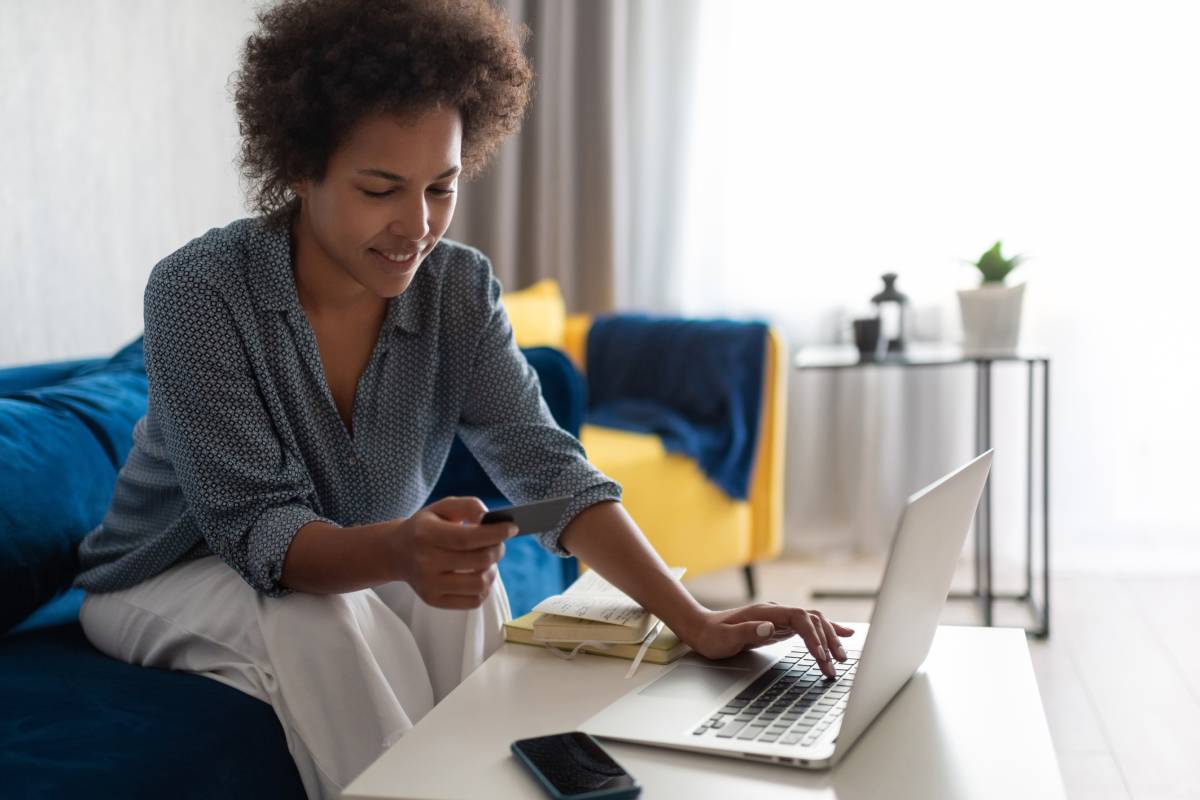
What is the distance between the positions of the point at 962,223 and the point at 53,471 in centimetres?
245

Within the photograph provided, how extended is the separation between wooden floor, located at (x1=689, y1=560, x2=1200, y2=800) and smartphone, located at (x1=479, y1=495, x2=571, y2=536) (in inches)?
50.3

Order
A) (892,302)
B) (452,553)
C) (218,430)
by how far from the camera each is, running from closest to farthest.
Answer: (452,553)
(218,430)
(892,302)

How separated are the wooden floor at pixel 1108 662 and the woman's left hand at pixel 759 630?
98 centimetres

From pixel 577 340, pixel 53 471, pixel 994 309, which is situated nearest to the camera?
pixel 53 471

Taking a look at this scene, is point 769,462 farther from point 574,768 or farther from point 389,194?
point 574,768

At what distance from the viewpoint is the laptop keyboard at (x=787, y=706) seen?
919 mm

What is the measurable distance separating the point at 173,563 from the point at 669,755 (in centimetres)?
68

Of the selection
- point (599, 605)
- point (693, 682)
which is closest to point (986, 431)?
point (599, 605)

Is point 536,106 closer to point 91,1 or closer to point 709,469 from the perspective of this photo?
point 709,469

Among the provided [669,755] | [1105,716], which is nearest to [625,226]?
[1105,716]

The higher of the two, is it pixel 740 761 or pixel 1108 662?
pixel 740 761

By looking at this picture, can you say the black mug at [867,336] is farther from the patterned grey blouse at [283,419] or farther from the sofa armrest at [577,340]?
the patterned grey blouse at [283,419]

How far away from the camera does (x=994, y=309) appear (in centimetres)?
265

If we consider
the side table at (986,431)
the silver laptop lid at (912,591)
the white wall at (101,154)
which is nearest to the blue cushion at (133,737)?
the silver laptop lid at (912,591)
